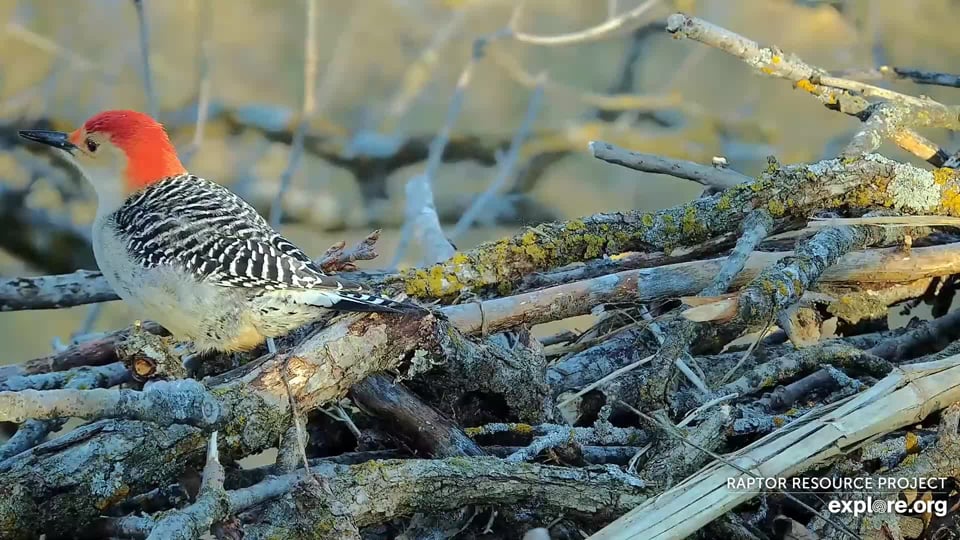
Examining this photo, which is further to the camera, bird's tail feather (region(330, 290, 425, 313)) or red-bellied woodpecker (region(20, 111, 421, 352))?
red-bellied woodpecker (region(20, 111, 421, 352))

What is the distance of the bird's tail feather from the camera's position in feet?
4.92

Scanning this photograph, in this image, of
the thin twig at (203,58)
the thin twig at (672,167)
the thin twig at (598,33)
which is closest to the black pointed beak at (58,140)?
the thin twig at (672,167)

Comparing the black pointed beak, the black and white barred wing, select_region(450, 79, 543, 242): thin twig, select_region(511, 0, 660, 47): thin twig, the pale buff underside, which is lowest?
select_region(450, 79, 543, 242): thin twig

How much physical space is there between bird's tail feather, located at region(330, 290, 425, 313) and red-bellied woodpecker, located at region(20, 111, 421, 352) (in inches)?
2.3

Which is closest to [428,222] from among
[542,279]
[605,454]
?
[542,279]

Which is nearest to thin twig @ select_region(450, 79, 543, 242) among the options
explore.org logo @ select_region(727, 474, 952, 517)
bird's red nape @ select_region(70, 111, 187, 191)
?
bird's red nape @ select_region(70, 111, 187, 191)

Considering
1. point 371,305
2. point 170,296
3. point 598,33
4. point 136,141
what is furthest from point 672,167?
point 598,33

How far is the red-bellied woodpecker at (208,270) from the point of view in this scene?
1.81m

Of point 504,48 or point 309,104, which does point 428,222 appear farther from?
point 504,48

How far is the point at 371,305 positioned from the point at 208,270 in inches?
20.0

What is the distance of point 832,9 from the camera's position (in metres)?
4.61

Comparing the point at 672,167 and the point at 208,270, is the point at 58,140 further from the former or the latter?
the point at 672,167

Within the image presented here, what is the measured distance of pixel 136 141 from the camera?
7.05 feet

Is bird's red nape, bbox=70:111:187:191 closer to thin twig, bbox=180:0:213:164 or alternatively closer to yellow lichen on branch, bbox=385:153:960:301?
yellow lichen on branch, bbox=385:153:960:301
